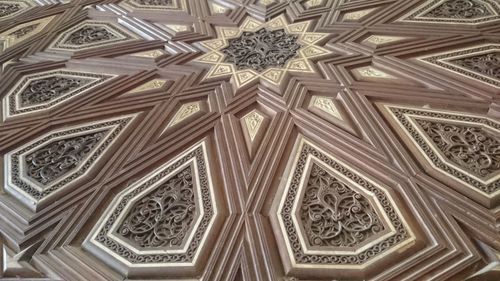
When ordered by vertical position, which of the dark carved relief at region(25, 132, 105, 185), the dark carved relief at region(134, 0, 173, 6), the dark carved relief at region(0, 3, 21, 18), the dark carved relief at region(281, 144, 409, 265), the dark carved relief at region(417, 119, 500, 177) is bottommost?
the dark carved relief at region(281, 144, 409, 265)

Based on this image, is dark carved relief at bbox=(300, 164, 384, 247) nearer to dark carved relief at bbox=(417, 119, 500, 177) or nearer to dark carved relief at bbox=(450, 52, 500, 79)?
dark carved relief at bbox=(417, 119, 500, 177)

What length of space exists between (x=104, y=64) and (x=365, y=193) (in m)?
1.74

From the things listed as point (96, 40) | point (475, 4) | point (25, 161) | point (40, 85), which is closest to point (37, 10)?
point (96, 40)

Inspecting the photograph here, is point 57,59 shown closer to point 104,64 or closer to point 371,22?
point 104,64

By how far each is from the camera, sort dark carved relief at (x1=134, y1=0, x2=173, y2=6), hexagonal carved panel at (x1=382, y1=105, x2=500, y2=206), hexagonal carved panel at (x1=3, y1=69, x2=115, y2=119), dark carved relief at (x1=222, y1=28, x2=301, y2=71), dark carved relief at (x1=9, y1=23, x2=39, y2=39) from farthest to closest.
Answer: dark carved relief at (x1=134, y1=0, x2=173, y2=6), dark carved relief at (x1=9, y1=23, x2=39, y2=39), dark carved relief at (x1=222, y1=28, x2=301, y2=71), hexagonal carved panel at (x1=3, y1=69, x2=115, y2=119), hexagonal carved panel at (x1=382, y1=105, x2=500, y2=206)

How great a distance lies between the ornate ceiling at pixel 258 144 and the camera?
169cm

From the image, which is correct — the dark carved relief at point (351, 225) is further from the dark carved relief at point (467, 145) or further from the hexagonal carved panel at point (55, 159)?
the hexagonal carved panel at point (55, 159)

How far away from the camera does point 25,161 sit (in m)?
2.21

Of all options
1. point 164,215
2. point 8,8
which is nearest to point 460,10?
point 164,215

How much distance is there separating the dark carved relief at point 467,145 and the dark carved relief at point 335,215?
0.45m

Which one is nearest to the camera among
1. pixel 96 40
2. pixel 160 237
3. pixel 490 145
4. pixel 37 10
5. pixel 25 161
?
pixel 160 237

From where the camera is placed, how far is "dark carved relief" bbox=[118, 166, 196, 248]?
1.82 m

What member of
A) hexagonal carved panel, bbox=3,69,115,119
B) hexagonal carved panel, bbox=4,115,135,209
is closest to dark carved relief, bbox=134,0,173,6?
hexagonal carved panel, bbox=3,69,115,119

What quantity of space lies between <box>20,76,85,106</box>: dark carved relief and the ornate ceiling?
0.01 metres
